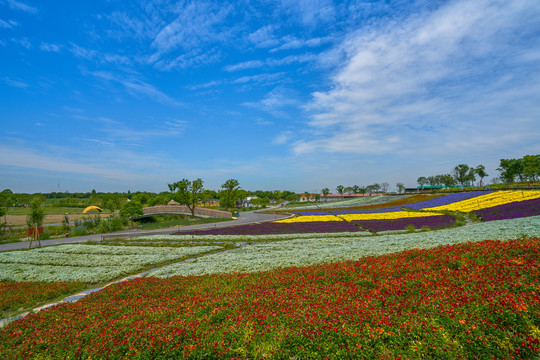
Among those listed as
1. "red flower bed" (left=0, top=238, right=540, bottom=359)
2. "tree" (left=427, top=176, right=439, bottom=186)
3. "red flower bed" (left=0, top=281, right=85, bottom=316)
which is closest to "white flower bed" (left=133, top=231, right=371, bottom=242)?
"red flower bed" (left=0, top=281, right=85, bottom=316)

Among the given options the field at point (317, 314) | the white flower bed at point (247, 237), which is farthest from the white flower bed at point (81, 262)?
the white flower bed at point (247, 237)

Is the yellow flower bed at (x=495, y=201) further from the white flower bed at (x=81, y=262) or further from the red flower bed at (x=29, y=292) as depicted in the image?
the red flower bed at (x=29, y=292)

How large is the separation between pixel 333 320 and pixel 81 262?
2205 cm

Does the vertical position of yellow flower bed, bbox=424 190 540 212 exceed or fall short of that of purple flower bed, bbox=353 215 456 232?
it exceeds it

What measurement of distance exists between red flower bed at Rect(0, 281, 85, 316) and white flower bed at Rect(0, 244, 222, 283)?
1.20 metres

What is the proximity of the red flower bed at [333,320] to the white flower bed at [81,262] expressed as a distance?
27.1ft

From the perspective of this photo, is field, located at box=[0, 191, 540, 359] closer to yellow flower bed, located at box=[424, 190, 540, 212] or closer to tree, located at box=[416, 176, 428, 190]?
yellow flower bed, located at box=[424, 190, 540, 212]

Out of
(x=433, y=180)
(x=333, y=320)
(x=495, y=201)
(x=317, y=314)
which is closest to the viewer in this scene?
(x=333, y=320)

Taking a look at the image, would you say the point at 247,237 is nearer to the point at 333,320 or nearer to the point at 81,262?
the point at 81,262

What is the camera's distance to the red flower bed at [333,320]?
5020 millimetres

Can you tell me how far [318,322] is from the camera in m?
5.93

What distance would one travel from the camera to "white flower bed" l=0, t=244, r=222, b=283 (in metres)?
16.4

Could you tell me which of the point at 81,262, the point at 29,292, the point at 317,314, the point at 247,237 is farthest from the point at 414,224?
the point at 29,292

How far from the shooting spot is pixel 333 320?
5.98 metres
